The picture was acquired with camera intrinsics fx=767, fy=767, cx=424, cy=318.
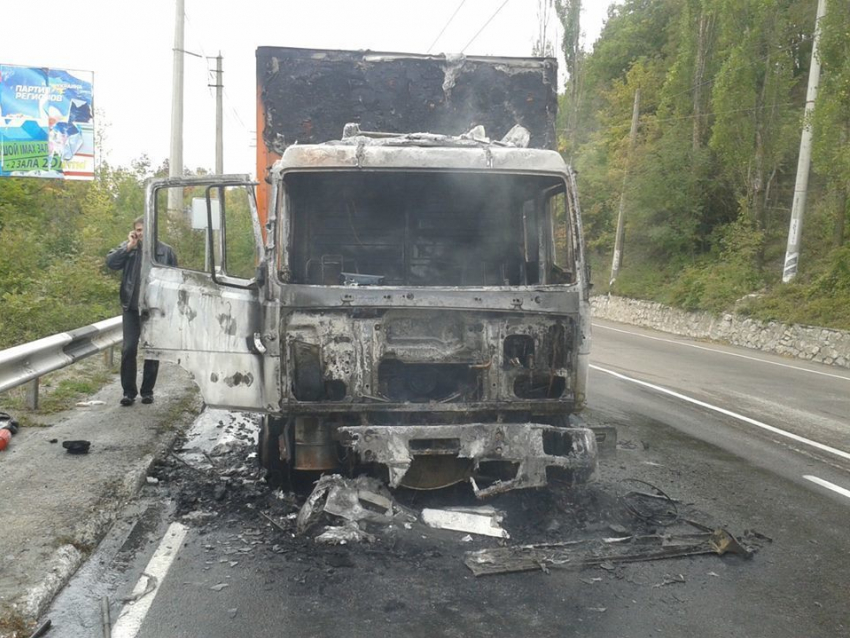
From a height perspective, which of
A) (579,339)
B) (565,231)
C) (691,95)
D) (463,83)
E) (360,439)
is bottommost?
(360,439)

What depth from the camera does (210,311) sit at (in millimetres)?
5473

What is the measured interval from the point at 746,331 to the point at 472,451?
18383 mm

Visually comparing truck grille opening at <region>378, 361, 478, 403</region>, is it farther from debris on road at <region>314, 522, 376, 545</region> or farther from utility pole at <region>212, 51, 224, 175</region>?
utility pole at <region>212, 51, 224, 175</region>

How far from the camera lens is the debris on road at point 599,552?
432 cm

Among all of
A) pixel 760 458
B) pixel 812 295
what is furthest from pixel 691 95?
pixel 760 458

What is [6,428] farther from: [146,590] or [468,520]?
[468,520]

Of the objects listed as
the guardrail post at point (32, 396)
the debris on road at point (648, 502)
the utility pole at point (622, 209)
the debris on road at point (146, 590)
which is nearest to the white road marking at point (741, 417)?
the debris on road at point (648, 502)

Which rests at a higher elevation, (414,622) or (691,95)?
(691,95)

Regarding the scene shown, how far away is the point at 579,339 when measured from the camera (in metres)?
5.12

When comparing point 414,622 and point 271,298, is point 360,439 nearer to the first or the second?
point 271,298

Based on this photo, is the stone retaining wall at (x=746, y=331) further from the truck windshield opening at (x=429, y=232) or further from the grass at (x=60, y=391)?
the grass at (x=60, y=391)

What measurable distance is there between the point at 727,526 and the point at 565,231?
2267 millimetres

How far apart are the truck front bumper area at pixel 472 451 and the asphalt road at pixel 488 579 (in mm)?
309

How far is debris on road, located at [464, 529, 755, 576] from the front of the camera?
432 centimetres
